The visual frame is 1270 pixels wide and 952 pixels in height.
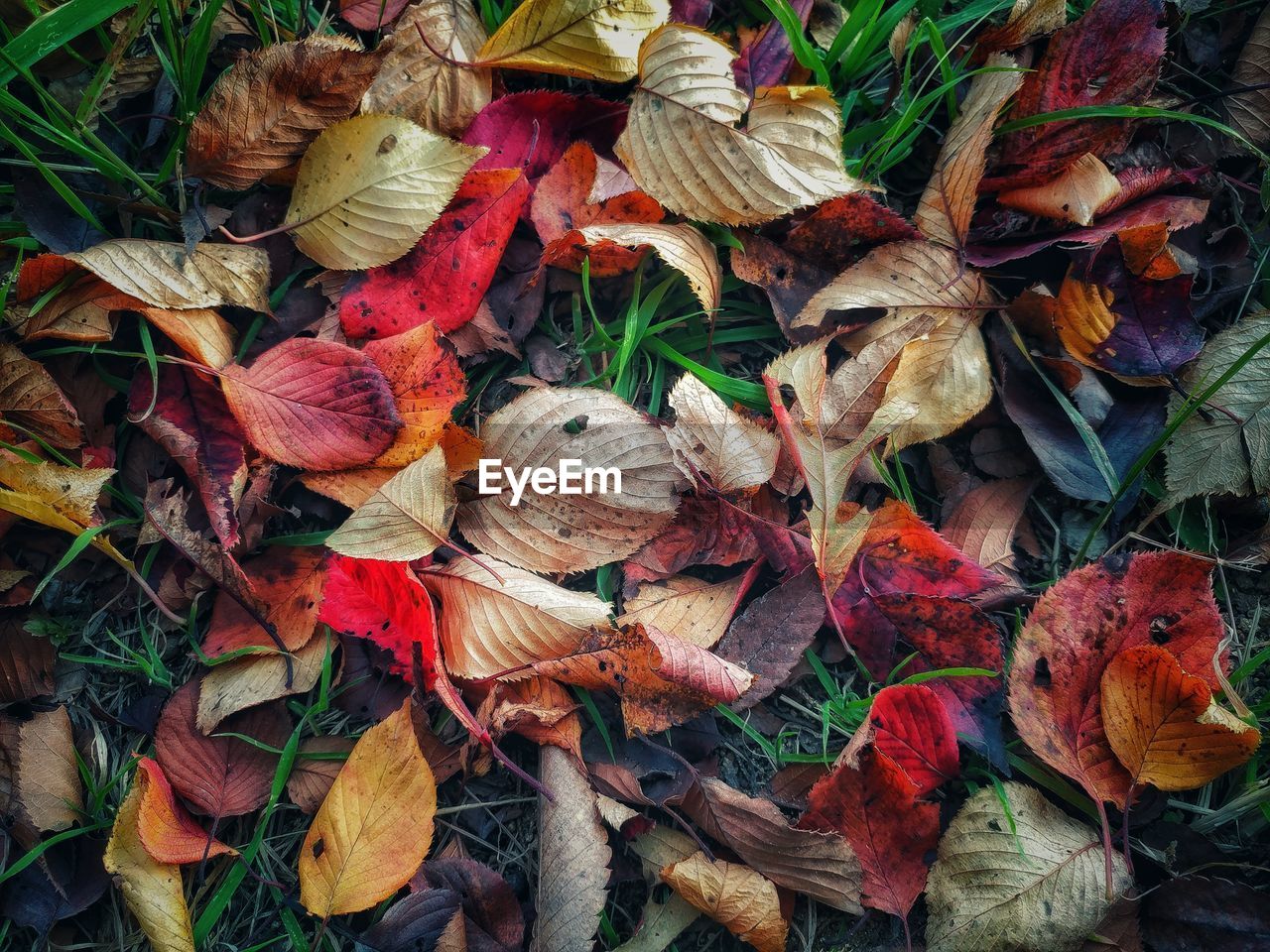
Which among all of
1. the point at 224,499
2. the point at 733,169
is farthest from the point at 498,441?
the point at 733,169

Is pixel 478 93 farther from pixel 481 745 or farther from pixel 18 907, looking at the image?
pixel 18 907

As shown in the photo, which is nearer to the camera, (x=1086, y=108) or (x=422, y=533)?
(x=422, y=533)

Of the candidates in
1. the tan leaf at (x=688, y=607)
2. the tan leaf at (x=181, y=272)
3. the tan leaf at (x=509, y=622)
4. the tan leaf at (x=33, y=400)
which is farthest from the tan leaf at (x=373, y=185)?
the tan leaf at (x=688, y=607)

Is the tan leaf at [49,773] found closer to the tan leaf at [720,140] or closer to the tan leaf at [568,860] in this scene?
the tan leaf at [568,860]

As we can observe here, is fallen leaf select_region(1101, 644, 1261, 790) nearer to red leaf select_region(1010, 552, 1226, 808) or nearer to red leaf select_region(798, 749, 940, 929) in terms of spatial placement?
red leaf select_region(1010, 552, 1226, 808)

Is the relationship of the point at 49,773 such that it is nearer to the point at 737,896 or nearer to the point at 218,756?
the point at 218,756

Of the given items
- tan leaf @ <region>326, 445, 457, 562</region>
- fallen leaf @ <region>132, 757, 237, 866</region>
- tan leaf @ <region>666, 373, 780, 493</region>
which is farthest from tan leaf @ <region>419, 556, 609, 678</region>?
fallen leaf @ <region>132, 757, 237, 866</region>

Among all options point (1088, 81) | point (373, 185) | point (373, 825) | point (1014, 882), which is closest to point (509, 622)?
point (373, 825)
